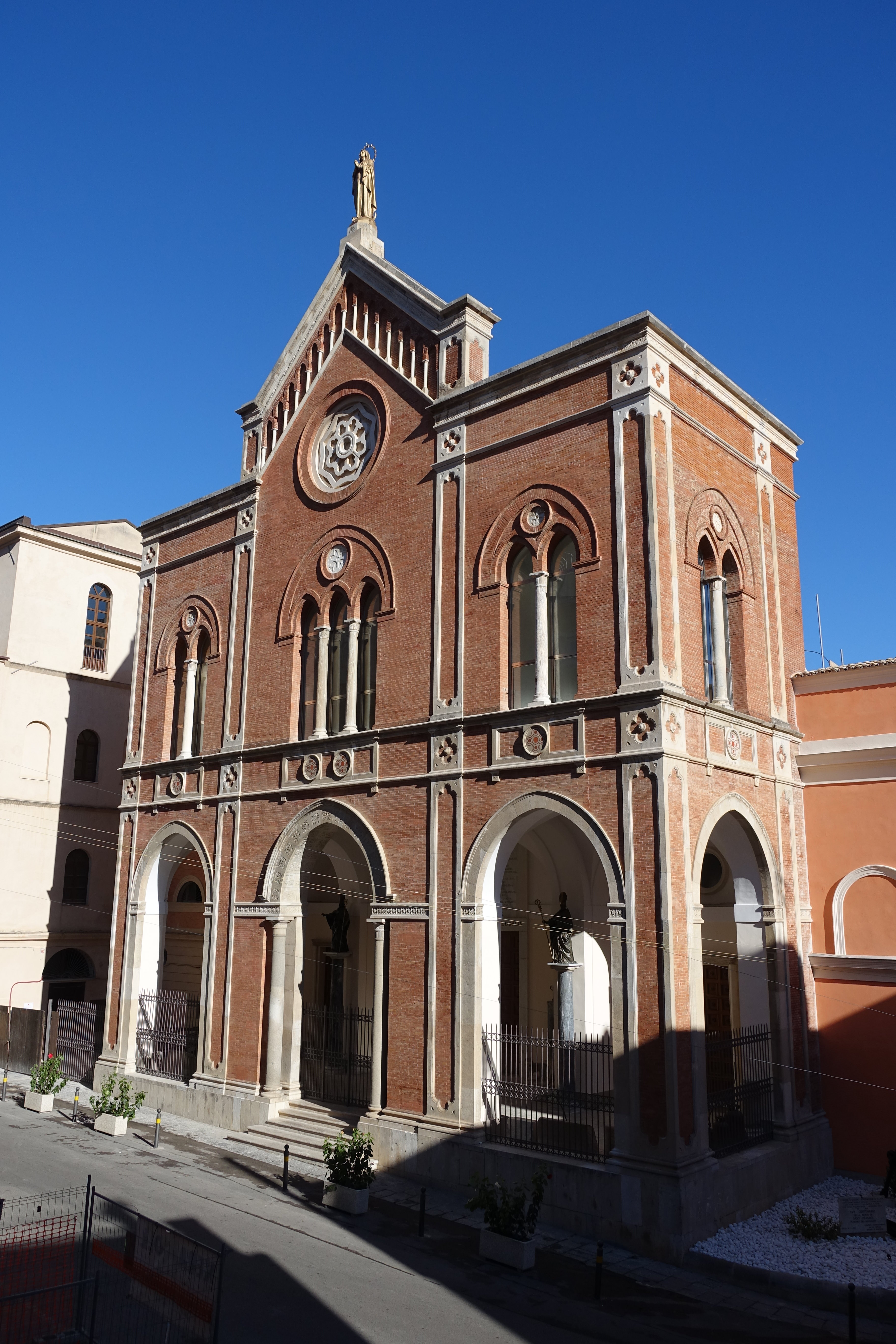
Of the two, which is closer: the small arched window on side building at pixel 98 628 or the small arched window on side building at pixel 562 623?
the small arched window on side building at pixel 562 623

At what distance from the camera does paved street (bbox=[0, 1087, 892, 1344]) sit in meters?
10.9

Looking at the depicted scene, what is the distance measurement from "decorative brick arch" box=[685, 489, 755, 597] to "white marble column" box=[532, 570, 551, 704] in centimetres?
225

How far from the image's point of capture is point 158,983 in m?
23.2

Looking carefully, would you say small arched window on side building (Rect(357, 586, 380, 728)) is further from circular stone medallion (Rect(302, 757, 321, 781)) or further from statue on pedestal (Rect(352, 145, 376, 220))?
statue on pedestal (Rect(352, 145, 376, 220))

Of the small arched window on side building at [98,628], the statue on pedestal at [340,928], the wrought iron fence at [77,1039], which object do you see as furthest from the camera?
A: the small arched window on side building at [98,628]

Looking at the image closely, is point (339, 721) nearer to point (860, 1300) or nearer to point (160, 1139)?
point (160, 1139)

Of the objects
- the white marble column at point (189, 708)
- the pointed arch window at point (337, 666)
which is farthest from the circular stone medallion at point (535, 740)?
the white marble column at point (189, 708)

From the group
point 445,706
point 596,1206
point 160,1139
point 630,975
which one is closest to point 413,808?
point 445,706

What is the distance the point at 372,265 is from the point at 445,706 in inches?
371

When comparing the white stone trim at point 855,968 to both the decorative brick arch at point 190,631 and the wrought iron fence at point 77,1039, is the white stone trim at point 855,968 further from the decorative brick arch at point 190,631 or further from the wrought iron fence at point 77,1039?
the wrought iron fence at point 77,1039

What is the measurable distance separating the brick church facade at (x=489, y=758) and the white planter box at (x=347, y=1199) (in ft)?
5.17

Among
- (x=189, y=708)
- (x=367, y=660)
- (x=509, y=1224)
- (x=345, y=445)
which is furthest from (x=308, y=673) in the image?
(x=509, y=1224)

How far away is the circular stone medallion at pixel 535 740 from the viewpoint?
15.8 m

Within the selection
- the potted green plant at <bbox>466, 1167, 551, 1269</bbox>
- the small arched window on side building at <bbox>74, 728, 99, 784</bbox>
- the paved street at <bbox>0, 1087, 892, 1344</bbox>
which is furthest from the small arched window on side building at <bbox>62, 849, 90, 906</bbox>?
the potted green plant at <bbox>466, 1167, 551, 1269</bbox>
